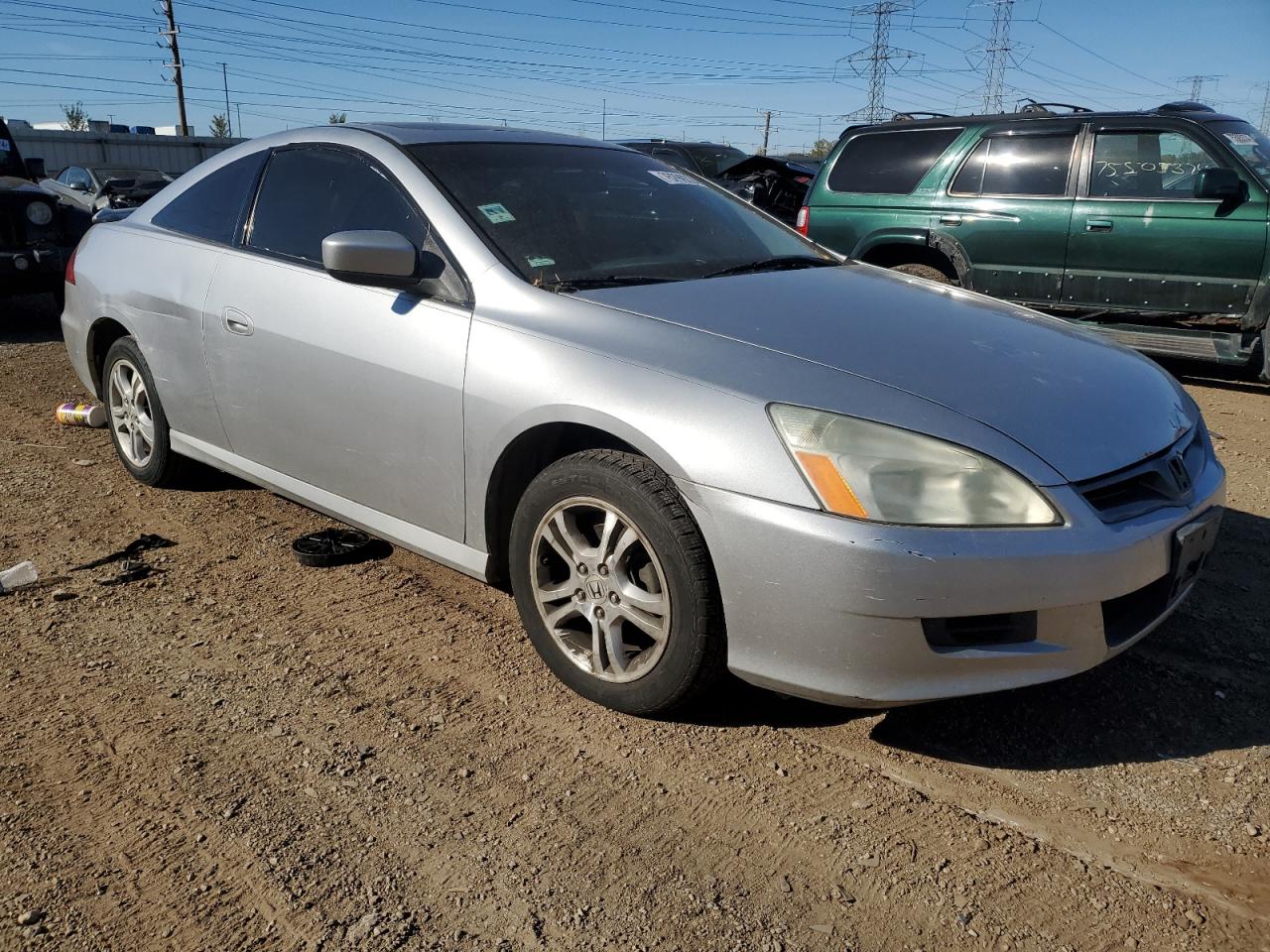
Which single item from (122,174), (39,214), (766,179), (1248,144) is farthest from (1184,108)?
(122,174)

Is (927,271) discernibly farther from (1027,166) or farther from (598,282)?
(598,282)

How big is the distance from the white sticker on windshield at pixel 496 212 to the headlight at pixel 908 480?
1.35 meters

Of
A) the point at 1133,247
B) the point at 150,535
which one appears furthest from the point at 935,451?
the point at 1133,247

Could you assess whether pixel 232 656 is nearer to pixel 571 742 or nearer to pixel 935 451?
pixel 571 742

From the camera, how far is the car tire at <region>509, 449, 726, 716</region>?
254 cm

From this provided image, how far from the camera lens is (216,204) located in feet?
13.6

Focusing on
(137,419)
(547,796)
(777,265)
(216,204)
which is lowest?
(547,796)

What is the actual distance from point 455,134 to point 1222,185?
5.42 meters

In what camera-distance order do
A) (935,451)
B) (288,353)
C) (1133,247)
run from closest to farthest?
(935,451) → (288,353) → (1133,247)

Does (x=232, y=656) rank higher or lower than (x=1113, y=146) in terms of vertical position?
lower

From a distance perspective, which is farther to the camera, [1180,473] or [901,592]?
[1180,473]

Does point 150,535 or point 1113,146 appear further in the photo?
point 1113,146

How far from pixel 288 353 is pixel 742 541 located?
189cm

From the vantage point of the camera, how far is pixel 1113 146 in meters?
7.36
